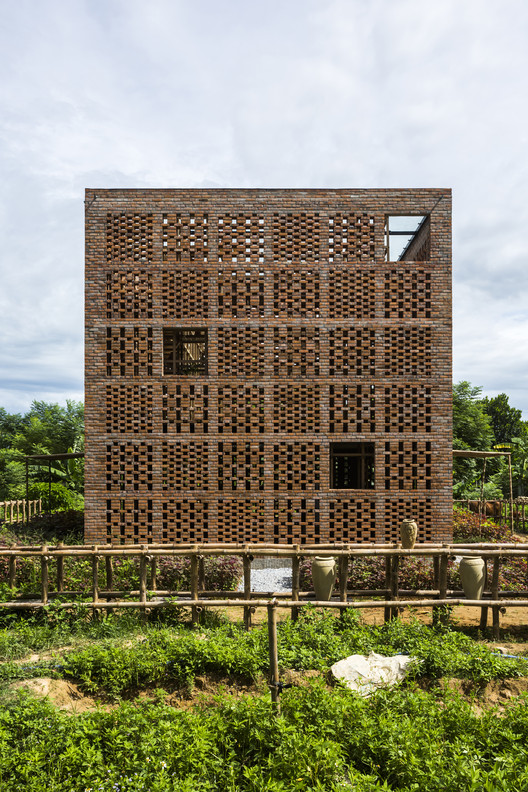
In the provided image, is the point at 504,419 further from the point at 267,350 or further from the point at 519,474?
the point at 267,350

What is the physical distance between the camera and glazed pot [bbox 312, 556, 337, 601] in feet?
21.9

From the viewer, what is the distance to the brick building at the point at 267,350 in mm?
10273

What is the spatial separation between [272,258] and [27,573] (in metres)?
8.20

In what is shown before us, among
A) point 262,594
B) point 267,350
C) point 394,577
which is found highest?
point 267,350

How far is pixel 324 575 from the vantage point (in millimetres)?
6680

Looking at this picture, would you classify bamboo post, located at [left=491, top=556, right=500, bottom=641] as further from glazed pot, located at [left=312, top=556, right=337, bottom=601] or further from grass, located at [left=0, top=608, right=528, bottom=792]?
glazed pot, located at [left=312, top=556, right=337, bottom=601]

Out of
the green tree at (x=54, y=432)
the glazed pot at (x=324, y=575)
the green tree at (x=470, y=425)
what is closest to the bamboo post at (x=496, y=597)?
the glazed pot at (x=324, y=575)

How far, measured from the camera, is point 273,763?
349cm

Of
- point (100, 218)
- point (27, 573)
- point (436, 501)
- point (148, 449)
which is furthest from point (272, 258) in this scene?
point (27, 573)

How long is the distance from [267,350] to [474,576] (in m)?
6.04

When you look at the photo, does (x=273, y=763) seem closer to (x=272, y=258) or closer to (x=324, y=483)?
(x=324, y=483)

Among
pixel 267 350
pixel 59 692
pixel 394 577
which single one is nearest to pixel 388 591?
pixel 394 577

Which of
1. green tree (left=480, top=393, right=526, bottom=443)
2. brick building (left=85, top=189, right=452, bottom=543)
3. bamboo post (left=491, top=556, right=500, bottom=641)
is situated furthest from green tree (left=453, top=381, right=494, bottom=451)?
bamboo post (left=491, top=556, right=500, bottom=641)

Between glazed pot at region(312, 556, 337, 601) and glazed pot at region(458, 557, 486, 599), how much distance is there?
1901 millimetres
